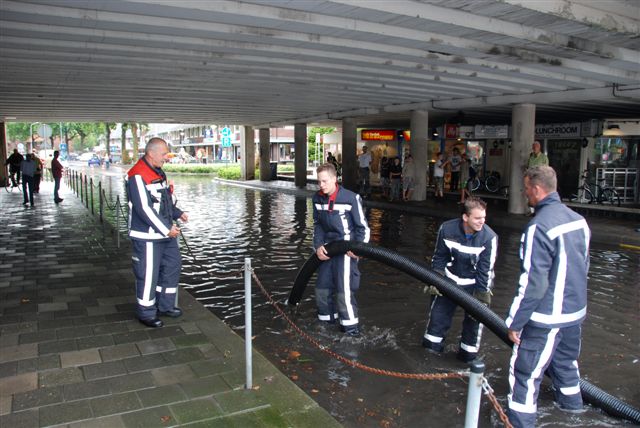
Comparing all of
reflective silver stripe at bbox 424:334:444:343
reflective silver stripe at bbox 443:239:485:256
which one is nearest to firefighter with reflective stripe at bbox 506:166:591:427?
reflective silver stripe at bbox 443:239:485:256

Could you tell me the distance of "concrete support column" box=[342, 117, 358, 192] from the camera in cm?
2367

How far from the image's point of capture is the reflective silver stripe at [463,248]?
479 centimetres

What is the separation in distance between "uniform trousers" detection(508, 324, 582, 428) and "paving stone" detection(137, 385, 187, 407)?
2460mm

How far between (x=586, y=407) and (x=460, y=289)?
4.41 ft

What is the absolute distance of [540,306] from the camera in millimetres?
3598

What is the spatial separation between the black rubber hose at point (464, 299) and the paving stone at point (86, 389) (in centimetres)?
245

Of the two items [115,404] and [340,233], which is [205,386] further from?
[340,233]

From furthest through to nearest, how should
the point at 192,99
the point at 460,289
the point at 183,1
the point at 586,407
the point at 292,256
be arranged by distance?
the point at 192,99
the point at 292,256
the point at 183,1
the point at 460,289
the point at 586,407

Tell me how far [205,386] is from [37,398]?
125 centimetres

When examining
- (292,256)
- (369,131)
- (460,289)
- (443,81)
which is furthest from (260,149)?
(460,289)

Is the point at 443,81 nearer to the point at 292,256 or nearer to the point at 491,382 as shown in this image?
the point at 292,256

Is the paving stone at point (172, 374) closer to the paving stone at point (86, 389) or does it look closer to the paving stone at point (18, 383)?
the paving stone at point (86, 389)

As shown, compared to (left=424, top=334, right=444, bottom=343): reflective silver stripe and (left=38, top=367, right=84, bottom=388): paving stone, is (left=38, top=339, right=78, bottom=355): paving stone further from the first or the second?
(left=424, top=334, right=444, bottom=343): reflective silver stripe

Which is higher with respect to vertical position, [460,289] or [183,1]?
[183,1]
